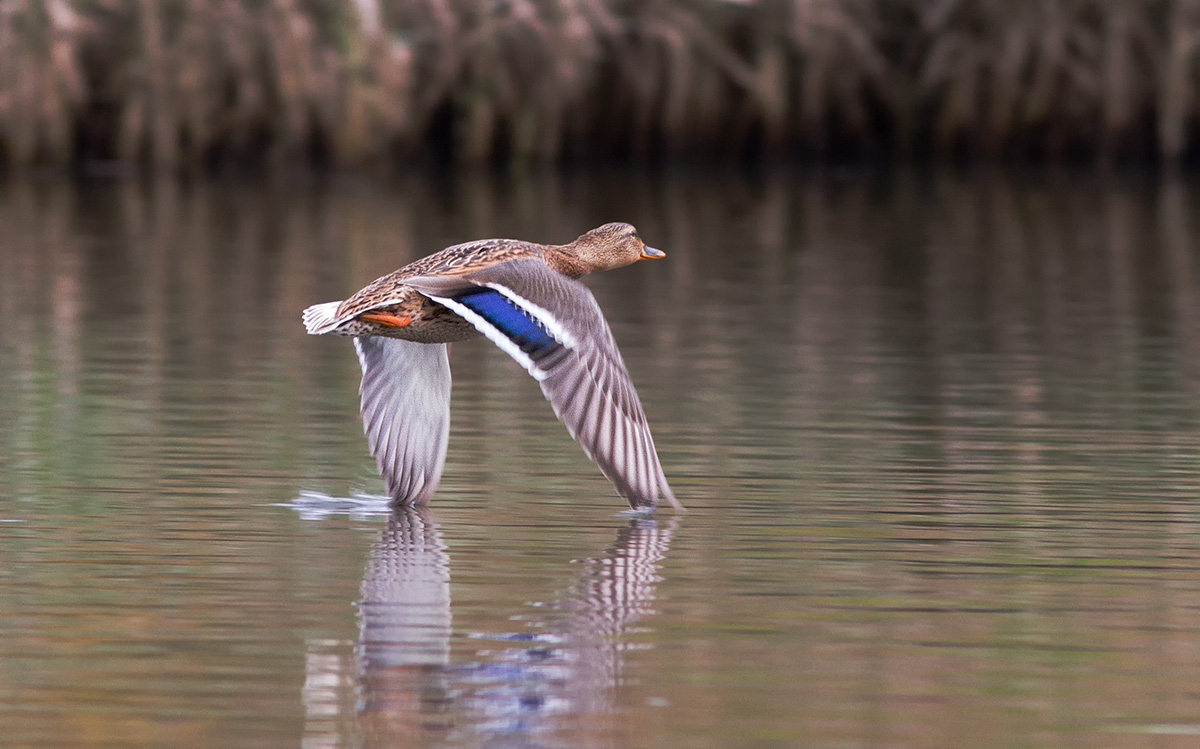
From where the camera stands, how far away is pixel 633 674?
5270 millimetres

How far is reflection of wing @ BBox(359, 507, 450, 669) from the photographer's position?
546 centimetres

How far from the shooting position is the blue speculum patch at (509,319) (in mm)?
6941

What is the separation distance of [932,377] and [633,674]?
5.93 m

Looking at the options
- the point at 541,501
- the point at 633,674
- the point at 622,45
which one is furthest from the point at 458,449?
the point at 622,45

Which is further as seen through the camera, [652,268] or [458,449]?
[652,268]

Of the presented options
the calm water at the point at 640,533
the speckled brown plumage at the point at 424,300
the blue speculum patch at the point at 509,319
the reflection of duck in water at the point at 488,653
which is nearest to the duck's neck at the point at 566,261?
the speckled brown plumage at the point at 424,300

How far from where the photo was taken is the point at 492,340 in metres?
7.20

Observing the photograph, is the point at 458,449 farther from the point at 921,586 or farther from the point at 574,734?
the point at 574,734

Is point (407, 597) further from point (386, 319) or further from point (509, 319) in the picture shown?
point (386, 319)

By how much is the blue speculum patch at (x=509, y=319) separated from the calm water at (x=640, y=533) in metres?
0.52

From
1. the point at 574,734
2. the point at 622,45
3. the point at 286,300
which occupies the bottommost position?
the point at 574,734

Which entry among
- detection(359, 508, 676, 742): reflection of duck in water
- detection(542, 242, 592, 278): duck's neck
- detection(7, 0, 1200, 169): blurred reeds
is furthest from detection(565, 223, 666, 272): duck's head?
detection(7, 0, 1200, 169): blurred reeds

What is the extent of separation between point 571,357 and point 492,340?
0.29 m

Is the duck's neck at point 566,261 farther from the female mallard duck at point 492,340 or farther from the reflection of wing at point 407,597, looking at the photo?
the reflection of wing at point 407,597
